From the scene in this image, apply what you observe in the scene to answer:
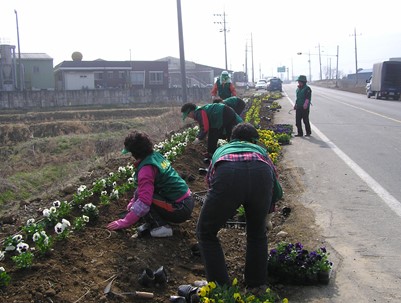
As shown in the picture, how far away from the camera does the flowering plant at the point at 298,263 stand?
15.2 feet

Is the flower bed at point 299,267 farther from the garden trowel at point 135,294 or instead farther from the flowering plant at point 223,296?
the garden trowel at point 135,294

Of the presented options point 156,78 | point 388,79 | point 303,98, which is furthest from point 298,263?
point 156,78

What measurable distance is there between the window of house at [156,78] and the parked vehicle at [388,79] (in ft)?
125

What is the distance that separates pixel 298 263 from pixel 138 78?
2681 inches

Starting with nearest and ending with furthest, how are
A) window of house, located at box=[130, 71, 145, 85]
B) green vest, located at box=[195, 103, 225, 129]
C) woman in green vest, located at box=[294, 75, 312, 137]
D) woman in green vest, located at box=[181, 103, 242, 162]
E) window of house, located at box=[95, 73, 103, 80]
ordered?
woman in green vest, located at box=[181, 103, 242, 162] → green vest, located at box=[195, 103, 225, 129] → woman in green vest, located at box=[294, 75, 312, 137] → window of house, located at box=[95, 73, 103, 80] → window of house, located at box=[130, 71, 145, 85]

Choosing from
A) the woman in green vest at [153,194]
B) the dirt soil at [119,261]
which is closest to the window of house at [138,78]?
the dirt soil at [119,261]

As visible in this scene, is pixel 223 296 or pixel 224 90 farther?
pixel 224 90

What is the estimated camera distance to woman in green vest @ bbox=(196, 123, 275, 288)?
13.7 ft

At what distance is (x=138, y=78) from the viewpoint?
71000 millimetres

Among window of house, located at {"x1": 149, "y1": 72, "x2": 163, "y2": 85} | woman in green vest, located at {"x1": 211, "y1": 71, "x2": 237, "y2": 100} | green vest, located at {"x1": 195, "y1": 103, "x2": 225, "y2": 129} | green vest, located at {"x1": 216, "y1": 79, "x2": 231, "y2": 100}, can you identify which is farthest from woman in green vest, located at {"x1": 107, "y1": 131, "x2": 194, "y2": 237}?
Result: window of house, located at {"x1": 149, "y1": 72, "x2": 163, "y2": 85}

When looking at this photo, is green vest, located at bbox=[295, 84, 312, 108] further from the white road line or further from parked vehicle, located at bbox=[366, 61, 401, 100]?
parked vehicle, located at bbox=[366, 61, 401, 100]

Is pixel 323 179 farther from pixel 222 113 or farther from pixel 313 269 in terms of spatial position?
pixel 313 269

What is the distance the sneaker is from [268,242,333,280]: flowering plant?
131cm

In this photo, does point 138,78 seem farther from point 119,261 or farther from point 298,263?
point 298,263
